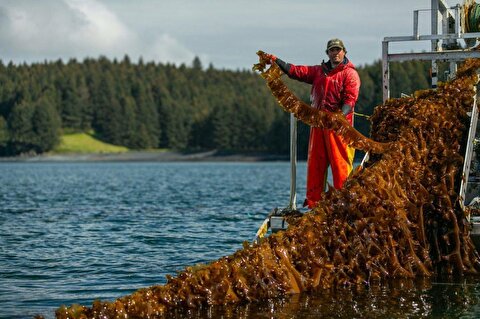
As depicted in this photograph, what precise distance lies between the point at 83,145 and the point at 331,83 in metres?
176

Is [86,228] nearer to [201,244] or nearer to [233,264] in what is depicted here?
[201,244]

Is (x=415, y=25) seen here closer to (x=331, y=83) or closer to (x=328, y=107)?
(x=331, y=83)

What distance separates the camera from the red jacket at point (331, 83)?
11.6 meters

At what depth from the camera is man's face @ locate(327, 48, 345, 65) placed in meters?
11.5

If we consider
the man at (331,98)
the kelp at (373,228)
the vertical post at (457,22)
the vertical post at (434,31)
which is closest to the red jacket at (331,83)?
the man at (331,98)

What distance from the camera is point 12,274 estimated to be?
526 inches

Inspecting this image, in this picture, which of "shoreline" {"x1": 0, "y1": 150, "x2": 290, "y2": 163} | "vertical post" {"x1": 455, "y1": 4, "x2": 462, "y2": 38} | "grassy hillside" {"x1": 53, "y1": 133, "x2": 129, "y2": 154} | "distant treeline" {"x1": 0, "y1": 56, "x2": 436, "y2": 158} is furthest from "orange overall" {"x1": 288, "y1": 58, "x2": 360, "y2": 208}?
"grassy hillside" {"x1": 53, "y1": 133, "x2": 129, "y2": 154}

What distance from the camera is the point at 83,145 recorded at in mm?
184250

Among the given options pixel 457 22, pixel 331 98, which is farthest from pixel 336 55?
pixel 457 22

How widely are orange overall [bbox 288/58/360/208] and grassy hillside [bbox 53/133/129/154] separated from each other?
16657cm

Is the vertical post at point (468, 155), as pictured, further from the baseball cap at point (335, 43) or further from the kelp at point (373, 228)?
the baseball cap at point (335, 43)

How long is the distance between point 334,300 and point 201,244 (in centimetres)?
794

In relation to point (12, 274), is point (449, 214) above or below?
above

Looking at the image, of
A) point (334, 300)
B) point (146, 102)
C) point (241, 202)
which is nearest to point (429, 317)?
point (334, 300)
